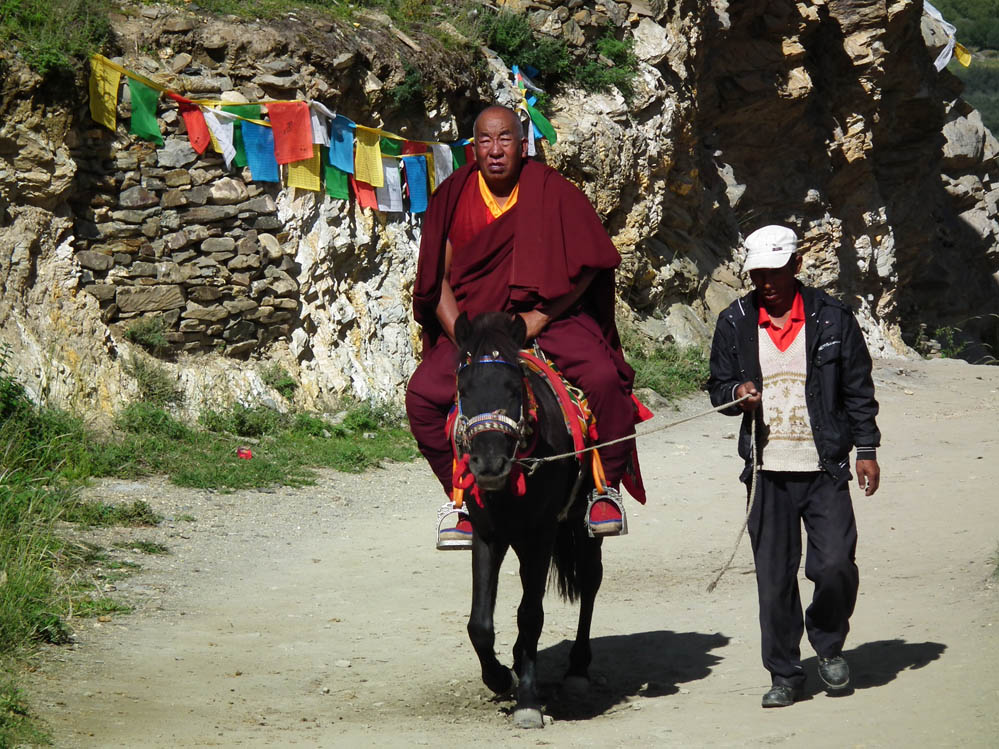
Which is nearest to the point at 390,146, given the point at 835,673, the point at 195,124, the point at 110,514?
the point at 195,124

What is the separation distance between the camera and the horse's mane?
448cm

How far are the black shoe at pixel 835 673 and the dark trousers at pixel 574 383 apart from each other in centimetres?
122

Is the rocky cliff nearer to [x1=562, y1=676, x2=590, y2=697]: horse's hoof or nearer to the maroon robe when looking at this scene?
the maroon robe

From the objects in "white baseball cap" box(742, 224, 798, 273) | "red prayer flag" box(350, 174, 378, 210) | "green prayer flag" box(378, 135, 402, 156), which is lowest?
"white baseball cap" box(742, 224, 798, 273)

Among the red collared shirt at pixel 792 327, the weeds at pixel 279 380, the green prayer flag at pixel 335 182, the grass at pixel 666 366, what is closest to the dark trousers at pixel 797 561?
the red collared shirt at pixel 792 327

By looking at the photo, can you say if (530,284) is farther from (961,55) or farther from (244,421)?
(961,55)

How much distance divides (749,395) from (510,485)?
1.02 meters

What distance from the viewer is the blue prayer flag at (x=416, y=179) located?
13.1 metres

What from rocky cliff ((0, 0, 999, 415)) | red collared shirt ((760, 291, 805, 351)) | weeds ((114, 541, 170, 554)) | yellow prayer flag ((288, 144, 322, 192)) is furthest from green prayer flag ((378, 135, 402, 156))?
red collared shirt ((760, 291, 805, 351))

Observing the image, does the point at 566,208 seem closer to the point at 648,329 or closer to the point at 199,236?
the point at 199,236

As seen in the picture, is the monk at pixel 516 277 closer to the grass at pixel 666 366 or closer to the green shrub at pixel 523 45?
the grass at pixel 666 366

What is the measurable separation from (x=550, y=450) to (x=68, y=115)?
758cm

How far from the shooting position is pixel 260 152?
457 inches

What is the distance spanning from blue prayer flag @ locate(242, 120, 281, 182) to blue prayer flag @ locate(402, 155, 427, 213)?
1817 mm
